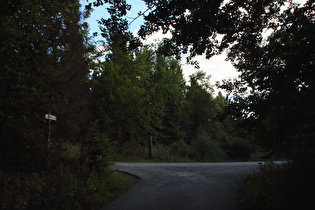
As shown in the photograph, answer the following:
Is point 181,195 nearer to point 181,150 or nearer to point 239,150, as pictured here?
point 181,150

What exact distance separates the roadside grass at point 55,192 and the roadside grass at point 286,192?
3.97 m

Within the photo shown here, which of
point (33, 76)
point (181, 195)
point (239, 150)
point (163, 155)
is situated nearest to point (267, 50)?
point (181, 195)

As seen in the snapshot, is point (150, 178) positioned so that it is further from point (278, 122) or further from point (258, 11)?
point (258, 11)

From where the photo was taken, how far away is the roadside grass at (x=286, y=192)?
3.76 metres

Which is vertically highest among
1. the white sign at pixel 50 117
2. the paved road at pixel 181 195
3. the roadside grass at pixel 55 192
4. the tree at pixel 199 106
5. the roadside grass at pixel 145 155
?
the tree at pixel 199 106

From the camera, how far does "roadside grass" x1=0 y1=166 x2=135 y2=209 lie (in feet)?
17.2

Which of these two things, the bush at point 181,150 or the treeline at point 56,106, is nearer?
the treeline at point 56,106

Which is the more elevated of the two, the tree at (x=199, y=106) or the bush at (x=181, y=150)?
the tree at (x=199, y=106)

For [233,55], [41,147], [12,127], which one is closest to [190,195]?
[233,55]

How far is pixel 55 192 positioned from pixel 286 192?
5327 mm

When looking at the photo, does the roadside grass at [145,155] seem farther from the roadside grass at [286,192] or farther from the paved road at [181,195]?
the roadside grass at [286,192]

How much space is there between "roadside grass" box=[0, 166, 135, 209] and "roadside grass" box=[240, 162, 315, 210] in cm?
397

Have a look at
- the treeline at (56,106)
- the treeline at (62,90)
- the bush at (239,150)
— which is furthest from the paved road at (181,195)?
the bush at (239,150)

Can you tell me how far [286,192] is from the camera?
170 inches
